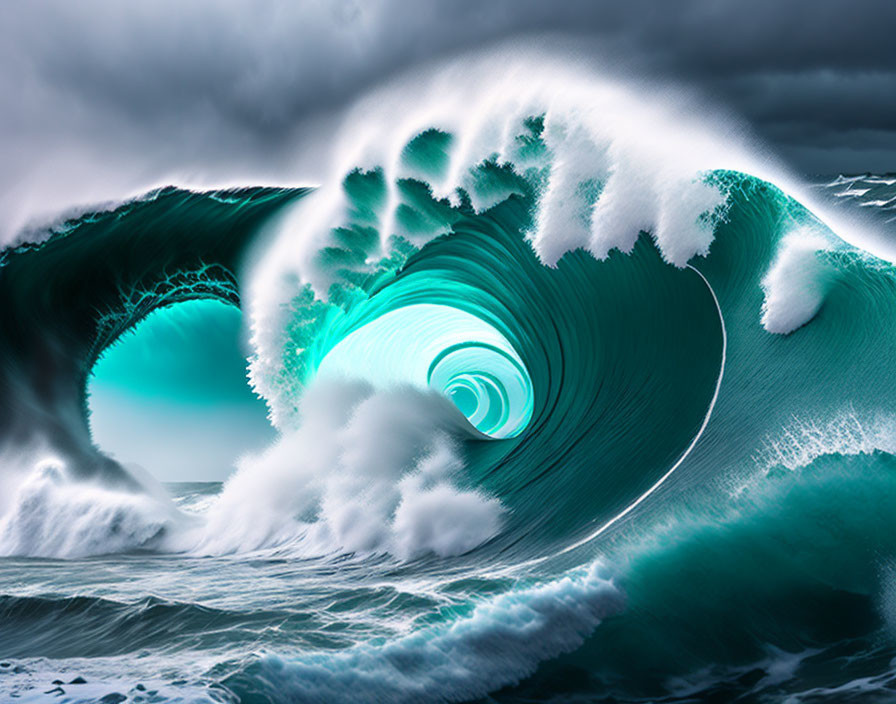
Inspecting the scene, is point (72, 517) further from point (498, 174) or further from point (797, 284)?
point (797, 284)

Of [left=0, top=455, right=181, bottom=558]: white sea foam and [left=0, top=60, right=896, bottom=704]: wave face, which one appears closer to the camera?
[left=0, top=60, right=896, bottom=704]: wave face

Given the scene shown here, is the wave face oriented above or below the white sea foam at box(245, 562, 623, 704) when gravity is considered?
above

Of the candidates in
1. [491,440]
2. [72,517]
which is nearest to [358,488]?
[491,440]

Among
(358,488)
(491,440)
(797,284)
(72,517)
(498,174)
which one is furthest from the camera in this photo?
(491,440)


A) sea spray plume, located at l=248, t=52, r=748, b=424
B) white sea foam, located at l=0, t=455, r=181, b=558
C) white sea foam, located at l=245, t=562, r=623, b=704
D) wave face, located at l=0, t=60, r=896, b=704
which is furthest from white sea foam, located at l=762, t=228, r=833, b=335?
white sea foam, located at l=0, t=455, r=181, b=558

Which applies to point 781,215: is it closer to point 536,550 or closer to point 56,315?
point 536,550

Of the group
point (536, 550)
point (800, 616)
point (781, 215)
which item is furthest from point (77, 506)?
point (781, 215)

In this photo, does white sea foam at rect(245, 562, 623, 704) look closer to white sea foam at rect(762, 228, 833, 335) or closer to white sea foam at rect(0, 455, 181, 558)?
white sea foam at rect(762, 228, 833, 335)
